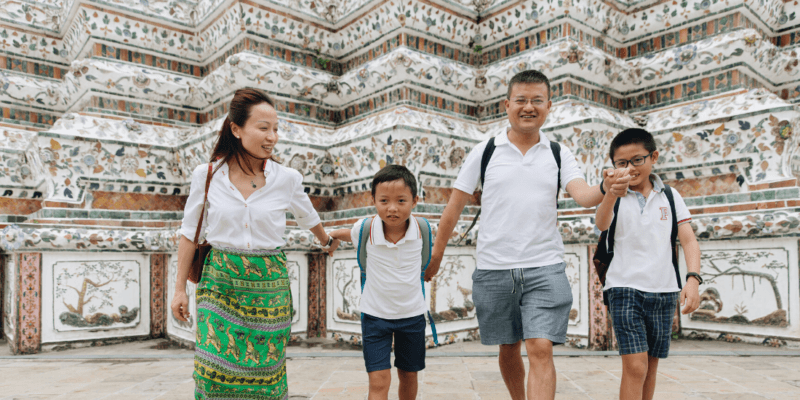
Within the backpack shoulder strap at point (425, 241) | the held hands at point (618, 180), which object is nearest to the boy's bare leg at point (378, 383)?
the backpack shoulder strap at point (425, 241)

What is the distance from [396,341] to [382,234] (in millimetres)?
506

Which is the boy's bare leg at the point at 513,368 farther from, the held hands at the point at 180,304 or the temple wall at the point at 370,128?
the temple wall at the point at 370,128

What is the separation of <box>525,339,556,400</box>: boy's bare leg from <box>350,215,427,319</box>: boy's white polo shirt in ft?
1.83

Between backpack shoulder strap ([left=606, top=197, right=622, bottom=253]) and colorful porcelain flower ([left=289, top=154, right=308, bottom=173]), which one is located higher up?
colorful porcelain flower ([left=289, top=154, right=308, bottom=173])

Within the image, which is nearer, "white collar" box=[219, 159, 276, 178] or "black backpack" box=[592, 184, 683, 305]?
"white collar" box=[219, 159, 276, 178]

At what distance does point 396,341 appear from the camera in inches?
95.5

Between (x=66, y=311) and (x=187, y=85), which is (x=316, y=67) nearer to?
(x=187, y=85)

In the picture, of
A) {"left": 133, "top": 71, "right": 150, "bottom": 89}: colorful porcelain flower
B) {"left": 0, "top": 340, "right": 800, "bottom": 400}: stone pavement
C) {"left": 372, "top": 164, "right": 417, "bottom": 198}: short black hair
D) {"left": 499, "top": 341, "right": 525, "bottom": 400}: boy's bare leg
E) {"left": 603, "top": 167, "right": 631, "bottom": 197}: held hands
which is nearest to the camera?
{"left": 603, "top": 167, "right": 631, "bottom": 197}: held hands

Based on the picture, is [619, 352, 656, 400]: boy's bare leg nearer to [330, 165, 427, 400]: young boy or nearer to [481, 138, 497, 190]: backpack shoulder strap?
[330, 165, 427, 400]: young boy

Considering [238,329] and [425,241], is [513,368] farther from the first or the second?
[238,329]

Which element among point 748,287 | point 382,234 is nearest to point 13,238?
point 382,234

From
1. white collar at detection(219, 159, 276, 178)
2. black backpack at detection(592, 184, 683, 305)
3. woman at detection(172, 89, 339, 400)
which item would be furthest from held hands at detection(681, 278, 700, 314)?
white collar at detection(219, 159, 276, 178)

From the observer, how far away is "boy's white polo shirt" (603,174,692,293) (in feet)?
7.68

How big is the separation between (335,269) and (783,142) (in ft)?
Result: 12.4
